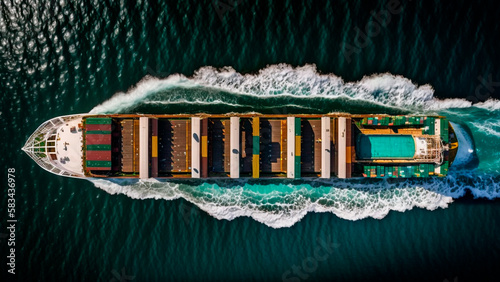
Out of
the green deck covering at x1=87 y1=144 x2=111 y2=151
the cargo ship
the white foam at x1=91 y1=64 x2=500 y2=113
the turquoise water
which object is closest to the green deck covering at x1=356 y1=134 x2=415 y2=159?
the cargo ship

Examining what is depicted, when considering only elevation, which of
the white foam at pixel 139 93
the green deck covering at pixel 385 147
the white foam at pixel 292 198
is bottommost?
the white foam at pixel 292 198

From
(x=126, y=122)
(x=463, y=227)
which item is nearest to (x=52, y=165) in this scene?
(x=126, y=122)

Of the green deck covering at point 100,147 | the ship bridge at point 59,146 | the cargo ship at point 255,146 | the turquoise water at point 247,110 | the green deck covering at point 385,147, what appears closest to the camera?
the green deck covering at point 100,147

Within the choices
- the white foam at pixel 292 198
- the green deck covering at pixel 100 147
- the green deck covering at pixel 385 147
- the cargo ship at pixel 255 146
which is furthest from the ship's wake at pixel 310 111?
the green deck covering at pixel 100 147

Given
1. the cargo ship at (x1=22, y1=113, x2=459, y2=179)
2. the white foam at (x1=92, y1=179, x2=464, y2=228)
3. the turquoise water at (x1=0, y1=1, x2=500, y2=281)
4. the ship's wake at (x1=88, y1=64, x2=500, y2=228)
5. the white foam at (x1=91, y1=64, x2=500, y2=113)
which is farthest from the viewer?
the white foam at (x1=91, y1=64, x2=500, y2=113)

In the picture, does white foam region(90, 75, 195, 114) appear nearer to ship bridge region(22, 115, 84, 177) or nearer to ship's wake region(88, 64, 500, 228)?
ship's wake region(88, 64, 500, 228)

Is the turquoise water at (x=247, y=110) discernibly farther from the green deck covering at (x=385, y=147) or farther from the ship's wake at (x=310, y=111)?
the green deck covering at (x=385, y=147)

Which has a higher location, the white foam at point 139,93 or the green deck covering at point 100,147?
→ the white foam at point 139,93
